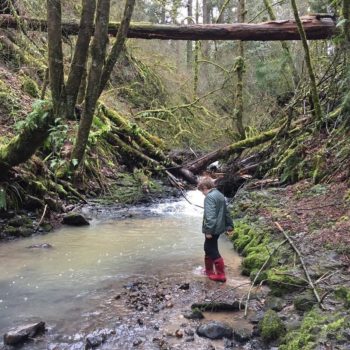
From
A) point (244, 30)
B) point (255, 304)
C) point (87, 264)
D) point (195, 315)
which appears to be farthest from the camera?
point (244, 30)

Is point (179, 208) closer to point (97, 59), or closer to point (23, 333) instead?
point (97, 59)

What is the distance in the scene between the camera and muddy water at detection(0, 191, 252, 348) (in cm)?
509

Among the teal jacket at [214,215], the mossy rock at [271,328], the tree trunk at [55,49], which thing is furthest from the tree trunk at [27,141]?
the mossy rock at [271,328]

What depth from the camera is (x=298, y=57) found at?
17.2m

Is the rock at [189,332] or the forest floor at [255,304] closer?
the forest floor at [255,304]

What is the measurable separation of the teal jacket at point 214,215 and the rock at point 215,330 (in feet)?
6.69

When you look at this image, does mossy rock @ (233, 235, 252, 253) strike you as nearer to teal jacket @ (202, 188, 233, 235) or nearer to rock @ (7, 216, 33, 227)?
teal jacket @ (202, 188, 233, 235)

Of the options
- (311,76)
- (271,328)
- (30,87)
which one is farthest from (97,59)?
(30,87)

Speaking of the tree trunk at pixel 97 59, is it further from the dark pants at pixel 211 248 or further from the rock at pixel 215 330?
the rock at pixel 215 330

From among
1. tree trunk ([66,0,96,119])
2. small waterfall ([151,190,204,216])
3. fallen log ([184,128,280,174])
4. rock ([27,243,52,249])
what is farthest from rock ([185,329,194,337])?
fallen log ([184,128,280,174])

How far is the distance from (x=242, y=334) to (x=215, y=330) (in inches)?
9.9

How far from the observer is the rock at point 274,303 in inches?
187

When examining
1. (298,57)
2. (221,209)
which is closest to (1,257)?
(221,209)

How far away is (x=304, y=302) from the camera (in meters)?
4.55
